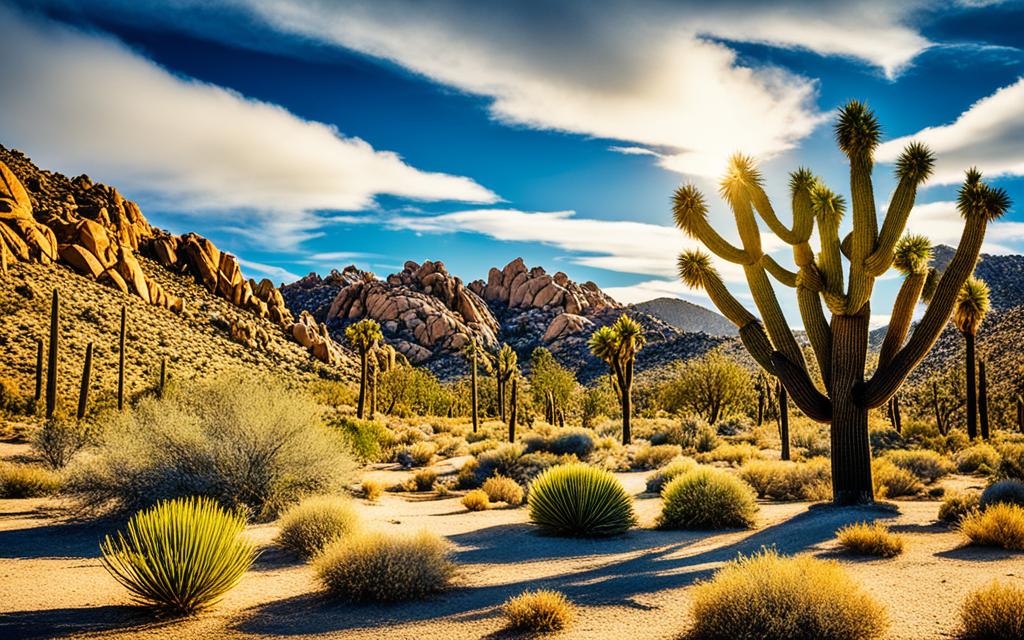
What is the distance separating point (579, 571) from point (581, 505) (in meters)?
2.58

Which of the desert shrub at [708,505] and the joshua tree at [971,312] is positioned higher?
the joshua tree at [971,312]

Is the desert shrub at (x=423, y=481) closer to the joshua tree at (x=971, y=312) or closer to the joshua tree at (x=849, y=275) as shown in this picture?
the joshua tree at (x=849, y=275)

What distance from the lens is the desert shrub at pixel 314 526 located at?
9477 millimetres

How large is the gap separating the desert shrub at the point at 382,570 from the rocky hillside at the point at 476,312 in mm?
73083

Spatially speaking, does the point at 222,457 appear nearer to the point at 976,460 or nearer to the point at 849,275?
Result: the point at 849,275

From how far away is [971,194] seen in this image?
11.8 metres

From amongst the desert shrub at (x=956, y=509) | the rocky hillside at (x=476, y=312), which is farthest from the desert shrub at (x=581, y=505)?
the rocky hillside at (x=476, y=312)

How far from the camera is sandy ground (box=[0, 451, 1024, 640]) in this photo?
6.22 metres

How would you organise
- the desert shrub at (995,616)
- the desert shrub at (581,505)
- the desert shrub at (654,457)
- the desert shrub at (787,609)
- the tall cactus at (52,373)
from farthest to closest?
the tall cactus at (52,373) < the desert shrub at (654,457) < the desert shrub at (581,505) < the desert shrub at (995,616) < the desert shrub at (787,609)

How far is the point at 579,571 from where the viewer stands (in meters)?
8.64

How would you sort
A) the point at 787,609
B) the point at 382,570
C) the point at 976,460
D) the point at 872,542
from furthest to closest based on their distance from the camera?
the point at 976,460 < the point at 872,542 < the point at 382,570 < the point at 787,609

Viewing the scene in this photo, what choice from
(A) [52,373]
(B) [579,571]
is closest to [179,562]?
(B) [579,571]

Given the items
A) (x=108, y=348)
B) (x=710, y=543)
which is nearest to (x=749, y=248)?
(x=710, y=543)

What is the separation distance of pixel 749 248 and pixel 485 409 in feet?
167
